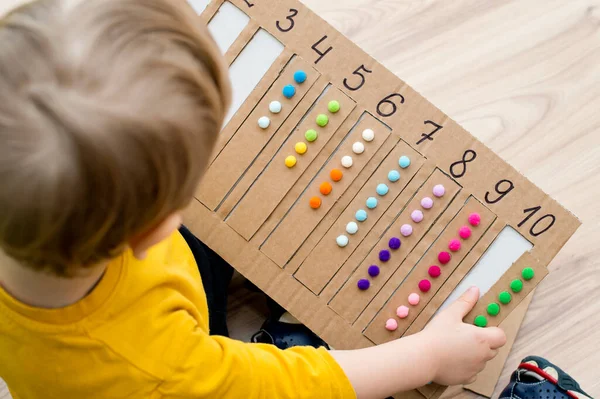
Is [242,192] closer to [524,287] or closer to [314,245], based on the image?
[314,245]

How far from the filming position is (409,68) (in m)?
1.04

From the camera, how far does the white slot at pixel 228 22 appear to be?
0.75 m

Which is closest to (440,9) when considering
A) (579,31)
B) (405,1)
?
(405,1)

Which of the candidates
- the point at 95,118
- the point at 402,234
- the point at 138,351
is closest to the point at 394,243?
the point at 402,234

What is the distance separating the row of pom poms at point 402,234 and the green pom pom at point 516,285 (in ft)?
A: 0.44

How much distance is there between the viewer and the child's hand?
710mm

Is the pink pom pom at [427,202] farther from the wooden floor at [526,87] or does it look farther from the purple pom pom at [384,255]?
the wooden floor at [526,87]

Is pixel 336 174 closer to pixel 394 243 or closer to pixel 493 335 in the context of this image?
pixel 394 243

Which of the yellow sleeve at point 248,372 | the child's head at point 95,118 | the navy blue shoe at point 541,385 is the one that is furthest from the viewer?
the navy blue shoe at point 541,385

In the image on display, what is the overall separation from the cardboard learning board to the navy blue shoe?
22 centimetres

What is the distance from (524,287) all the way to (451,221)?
118 millimetres

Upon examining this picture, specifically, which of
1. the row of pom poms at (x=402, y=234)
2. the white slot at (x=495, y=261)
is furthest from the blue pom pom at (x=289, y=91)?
the white slot at (x=495, y=261)

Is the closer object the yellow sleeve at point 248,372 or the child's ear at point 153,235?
the child's ear at point 153,235

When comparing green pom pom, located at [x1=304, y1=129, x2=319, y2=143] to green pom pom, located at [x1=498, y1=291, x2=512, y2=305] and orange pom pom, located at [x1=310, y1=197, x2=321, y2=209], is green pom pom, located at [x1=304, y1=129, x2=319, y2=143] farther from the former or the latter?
green pom pom, located at [x1=498, y1=291, x2=512, y2=305]
